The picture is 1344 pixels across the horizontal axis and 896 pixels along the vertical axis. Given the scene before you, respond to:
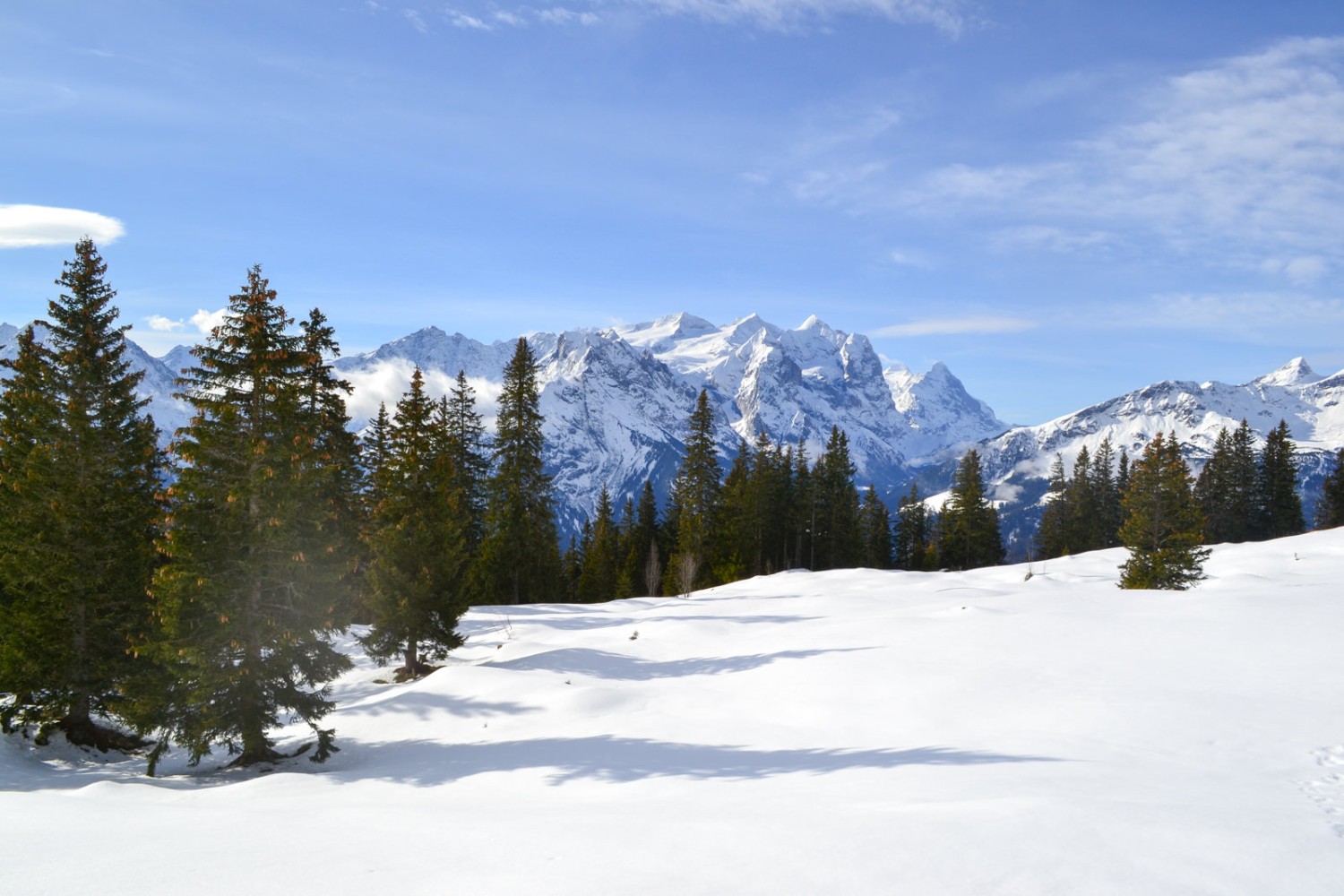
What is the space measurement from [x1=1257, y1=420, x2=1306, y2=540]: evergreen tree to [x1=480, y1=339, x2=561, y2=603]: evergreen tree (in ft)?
207

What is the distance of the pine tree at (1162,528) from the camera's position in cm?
2606

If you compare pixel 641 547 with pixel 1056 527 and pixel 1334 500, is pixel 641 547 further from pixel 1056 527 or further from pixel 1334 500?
pixel 1334 500

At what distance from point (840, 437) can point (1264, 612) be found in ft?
161

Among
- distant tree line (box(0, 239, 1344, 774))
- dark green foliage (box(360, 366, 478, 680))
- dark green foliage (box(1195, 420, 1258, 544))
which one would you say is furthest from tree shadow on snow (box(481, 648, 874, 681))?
dark green foliage (box(1195, 420, 1258, 544))

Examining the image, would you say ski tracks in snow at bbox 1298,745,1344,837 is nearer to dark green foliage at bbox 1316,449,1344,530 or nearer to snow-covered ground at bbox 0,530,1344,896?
snow-covered ground at bbox 0,530,1344,896

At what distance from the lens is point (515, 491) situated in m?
40.2

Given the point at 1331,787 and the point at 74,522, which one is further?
the point at 74,522

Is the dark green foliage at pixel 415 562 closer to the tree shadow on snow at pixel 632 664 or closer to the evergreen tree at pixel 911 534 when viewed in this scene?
the tree shadow on snow at pixel 632 664

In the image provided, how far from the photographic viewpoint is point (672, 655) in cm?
2005

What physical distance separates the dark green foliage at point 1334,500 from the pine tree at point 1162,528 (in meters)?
44.1

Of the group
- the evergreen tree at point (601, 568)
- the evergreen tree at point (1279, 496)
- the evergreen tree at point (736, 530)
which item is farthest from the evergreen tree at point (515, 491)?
the evergreen tree at point (1279, 496)

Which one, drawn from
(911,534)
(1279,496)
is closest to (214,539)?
(911,534)

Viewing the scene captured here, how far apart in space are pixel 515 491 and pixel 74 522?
77.8 ft

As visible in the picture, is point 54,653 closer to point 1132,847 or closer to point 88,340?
point 88,340
